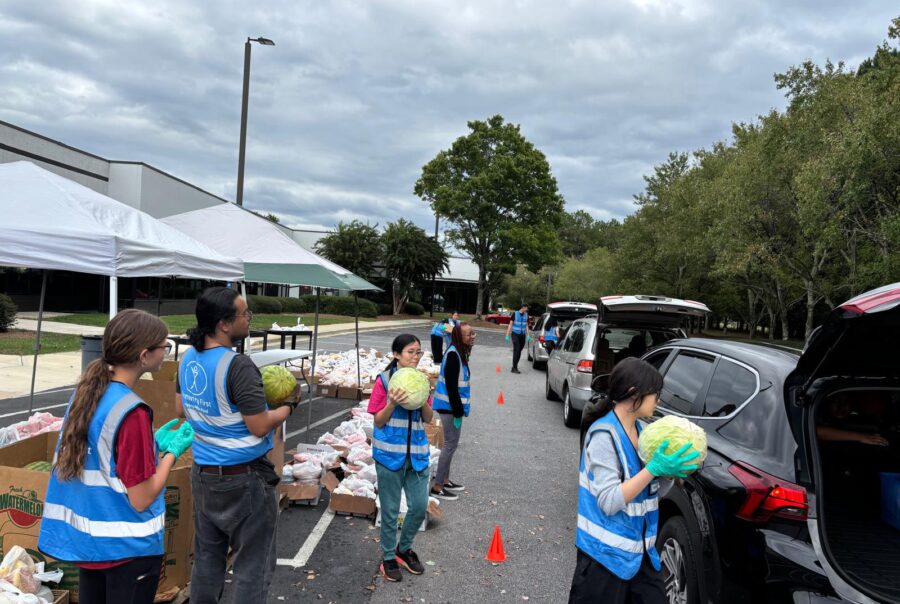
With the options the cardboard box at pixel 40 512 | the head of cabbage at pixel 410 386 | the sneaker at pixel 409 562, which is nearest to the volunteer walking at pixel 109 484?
the cardboard box at pixel 40 512

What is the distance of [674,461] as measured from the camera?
2.11m

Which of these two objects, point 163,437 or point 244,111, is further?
point 244,111

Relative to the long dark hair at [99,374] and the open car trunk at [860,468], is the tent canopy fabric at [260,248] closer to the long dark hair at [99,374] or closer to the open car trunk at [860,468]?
the long dark hair at [99,374]

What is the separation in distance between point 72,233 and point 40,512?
106 inches

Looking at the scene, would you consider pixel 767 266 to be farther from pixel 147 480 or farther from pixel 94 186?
pixel 94 186

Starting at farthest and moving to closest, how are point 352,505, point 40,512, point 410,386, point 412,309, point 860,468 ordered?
point 412,309 → point 352,505 → point 410,386 → point 860,468 → point 40,512

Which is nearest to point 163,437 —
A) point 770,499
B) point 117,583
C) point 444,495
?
point 117,583

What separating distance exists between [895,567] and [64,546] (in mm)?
3606

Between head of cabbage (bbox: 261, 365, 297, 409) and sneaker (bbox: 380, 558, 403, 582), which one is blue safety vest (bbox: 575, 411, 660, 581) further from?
sneaker (bbox: 380, 558, 403, 582)

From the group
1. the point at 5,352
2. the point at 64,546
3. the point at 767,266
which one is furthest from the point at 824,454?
the point at 767,266

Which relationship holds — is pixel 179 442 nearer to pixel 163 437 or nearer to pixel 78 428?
pixel 163 437

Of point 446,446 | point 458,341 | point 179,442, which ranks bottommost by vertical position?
point 446,446

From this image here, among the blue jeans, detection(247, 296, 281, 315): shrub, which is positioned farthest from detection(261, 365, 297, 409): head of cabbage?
detection(247, 296, 281, 315): shrub

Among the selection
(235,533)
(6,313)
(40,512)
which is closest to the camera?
(235,533)
